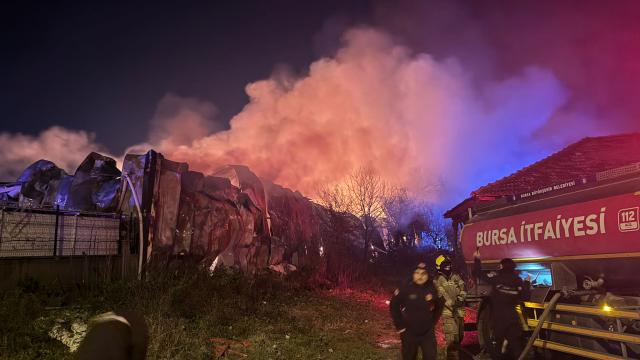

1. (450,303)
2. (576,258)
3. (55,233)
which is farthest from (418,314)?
(55,233)

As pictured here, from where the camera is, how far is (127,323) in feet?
5.83

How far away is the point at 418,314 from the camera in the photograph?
593 cm

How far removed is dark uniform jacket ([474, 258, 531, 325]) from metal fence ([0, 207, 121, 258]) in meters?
9.22

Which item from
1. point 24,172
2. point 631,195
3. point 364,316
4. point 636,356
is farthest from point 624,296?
point 24,172

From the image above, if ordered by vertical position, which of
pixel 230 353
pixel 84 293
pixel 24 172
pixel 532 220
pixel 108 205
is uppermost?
pixel 24 172

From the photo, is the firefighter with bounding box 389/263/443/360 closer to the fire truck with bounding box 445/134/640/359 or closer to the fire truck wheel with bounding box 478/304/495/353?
→ the fire truck with bounding box 445/134/640/359

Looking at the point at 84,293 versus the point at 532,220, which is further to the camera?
the point at 84,293

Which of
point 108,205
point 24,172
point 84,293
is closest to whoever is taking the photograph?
point 84,293

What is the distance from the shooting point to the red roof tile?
14.0m

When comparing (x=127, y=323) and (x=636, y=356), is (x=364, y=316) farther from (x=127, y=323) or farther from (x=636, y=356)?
(x=127, y=323)

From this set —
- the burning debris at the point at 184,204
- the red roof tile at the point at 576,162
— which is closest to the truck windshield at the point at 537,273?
the red roof tile at the point at 576,162

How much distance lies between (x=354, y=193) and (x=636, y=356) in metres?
17.9

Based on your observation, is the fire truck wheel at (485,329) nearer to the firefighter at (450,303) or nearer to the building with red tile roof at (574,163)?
the firefighter at (450,303)

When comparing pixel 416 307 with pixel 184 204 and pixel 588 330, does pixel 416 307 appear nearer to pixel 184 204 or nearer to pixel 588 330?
pixel 588 330
